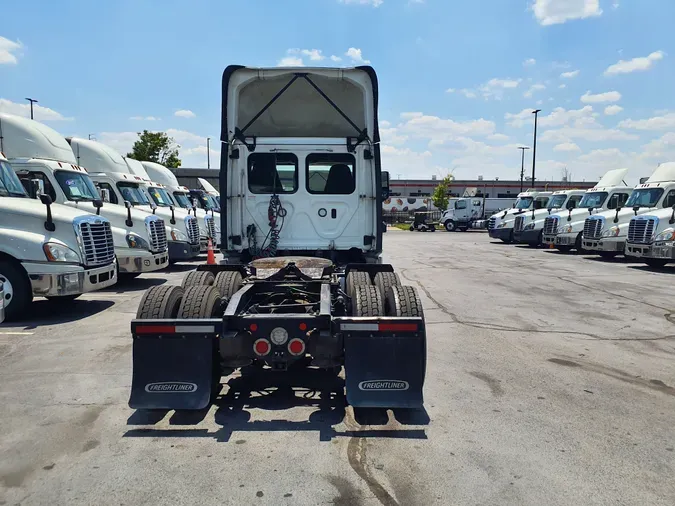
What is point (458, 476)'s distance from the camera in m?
3.39

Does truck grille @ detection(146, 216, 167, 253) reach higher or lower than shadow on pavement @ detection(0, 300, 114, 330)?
higher

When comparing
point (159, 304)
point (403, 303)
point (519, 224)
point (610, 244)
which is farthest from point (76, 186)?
point (519, 224)

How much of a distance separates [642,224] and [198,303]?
14.4 m

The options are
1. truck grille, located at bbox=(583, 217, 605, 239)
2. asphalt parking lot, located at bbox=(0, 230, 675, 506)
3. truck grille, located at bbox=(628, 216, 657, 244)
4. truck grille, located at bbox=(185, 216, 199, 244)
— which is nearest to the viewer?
asphalt parking lot, located at bbox=(0, 230, 675, 506)

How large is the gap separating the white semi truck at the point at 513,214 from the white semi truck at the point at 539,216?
1.38 meters

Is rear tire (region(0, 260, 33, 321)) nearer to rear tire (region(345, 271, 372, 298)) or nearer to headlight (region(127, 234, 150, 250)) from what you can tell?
headlight (region(127, 234, 150, 250))

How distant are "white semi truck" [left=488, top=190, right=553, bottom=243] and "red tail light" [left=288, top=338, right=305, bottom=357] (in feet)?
77.2

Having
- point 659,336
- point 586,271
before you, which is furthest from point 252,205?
point 586,271

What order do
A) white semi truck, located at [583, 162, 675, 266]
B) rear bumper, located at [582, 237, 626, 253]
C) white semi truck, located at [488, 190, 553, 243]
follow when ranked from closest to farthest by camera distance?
white semi truck, located at [583, 162, 675, 266] < rear bumper, located at [582, 237, 626, 253] < white semi truck, located at [488, 190, 553, 243]

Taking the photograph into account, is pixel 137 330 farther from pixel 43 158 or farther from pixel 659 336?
pixel 43 158

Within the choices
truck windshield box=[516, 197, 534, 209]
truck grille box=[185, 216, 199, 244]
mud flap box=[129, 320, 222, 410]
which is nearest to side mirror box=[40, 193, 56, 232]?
mud flap box=[129, 320, 222, 410]

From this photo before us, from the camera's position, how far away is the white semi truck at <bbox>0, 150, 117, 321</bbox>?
7875 mm

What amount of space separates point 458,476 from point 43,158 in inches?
393

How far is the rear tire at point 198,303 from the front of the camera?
457cm
